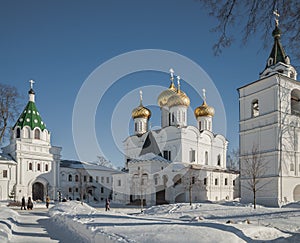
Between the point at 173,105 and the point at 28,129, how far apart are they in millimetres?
18350

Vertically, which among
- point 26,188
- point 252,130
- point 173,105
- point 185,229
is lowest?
point 26,188

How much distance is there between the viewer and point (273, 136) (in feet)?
89.0

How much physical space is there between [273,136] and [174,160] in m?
14.0

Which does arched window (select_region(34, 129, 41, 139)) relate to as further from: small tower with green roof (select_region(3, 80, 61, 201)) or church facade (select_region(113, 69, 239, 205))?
church facade (select_region(113, 69, 239, 205))

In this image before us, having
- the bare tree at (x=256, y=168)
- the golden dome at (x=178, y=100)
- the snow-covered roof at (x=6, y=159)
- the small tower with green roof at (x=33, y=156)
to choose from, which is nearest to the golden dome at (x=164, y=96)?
the golden dome at (x=178, y=100)

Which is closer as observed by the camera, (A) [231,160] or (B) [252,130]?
(B) [252,130]

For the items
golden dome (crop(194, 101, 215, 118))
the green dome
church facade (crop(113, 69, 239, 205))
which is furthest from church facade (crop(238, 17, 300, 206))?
the green dome

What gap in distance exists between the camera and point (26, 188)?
39531 mm

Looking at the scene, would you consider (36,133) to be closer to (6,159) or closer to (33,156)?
(33,156)

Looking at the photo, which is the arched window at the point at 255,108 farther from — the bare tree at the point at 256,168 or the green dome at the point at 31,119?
the green dome at the point at 31,119

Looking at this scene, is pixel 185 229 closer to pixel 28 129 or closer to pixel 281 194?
pixel 281 194

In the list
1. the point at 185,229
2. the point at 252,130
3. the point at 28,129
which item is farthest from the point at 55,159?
the point at 185,229

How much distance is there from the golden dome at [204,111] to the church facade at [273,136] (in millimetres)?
15189

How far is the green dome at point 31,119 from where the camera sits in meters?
41.8
